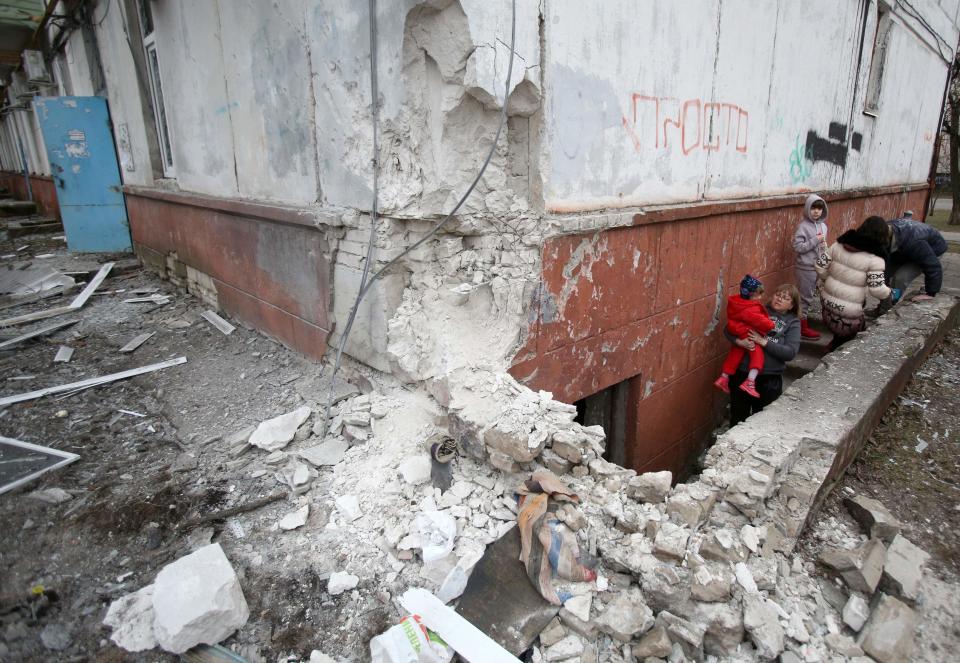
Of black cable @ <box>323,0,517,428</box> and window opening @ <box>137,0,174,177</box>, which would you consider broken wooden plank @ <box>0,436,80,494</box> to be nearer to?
black cable @ <box>323,0,517,428</box>

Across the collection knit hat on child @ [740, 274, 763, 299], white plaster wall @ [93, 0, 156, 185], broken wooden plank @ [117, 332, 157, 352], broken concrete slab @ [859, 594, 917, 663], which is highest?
white plaster wall @ [93, 0, 156, 185]

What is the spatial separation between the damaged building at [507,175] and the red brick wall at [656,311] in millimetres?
22

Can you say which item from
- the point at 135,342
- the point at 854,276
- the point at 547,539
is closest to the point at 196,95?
the point at 135,342

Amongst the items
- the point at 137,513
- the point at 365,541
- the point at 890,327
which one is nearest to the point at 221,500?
the point at 137,513

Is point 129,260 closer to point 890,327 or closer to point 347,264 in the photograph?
point 347,264

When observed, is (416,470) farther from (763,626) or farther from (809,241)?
(809,241)

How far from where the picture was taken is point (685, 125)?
13.3ft

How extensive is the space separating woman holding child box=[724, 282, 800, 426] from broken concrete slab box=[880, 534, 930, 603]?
2.17 m

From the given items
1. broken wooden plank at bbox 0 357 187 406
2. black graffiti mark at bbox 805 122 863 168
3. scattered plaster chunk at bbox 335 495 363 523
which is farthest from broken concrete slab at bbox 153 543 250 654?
black graffiti mark at bbox 805 122 863 168

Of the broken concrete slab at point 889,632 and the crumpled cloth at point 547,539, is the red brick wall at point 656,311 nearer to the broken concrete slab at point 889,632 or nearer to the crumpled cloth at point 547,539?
the crumpled cloth at point 547,539

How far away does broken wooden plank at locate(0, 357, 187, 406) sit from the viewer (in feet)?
11.9

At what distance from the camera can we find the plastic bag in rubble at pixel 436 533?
2213mm

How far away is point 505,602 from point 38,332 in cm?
505

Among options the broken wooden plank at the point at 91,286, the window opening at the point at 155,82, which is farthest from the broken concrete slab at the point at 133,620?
the window opening at the point at 155,82
